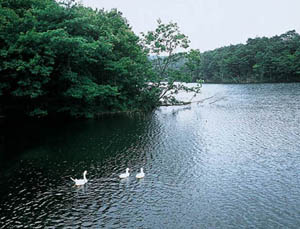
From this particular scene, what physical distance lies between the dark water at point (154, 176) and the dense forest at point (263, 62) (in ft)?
280

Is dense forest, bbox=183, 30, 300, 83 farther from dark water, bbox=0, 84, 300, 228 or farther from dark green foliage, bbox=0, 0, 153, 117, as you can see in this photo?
dark water, bbox=0, 84, 300, 228

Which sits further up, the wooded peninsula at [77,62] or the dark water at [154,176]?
the wooded peninsula at [77,62]

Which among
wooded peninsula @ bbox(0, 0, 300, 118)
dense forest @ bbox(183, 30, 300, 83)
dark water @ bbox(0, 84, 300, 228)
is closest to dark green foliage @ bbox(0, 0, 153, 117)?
wooded peninsula @ bbox(0, 0, 300, 118)

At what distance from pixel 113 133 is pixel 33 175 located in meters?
14.8

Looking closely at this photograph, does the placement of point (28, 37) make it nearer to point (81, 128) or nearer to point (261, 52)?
point (81, 128)

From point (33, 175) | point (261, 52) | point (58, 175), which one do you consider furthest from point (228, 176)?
point (261, 52)

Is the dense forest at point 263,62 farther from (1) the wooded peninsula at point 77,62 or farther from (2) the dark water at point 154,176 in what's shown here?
(2) the dark water at point 154,176

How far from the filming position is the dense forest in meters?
114

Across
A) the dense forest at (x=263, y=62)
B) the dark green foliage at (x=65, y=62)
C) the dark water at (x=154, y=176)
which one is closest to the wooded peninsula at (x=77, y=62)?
the dark green foliage at (x=65, y=62)

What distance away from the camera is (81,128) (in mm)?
39781

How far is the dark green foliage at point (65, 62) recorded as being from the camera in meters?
35.3

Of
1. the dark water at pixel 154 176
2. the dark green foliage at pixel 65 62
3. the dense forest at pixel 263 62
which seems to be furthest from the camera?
the dense forest at pixel 263 62

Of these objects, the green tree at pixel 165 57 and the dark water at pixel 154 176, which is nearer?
the dark water at pixel 154 176

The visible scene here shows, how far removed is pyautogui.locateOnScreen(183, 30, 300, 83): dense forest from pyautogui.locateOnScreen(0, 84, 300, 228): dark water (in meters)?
85.5
